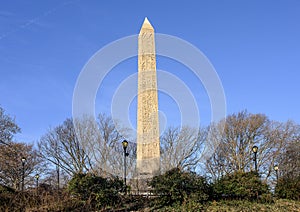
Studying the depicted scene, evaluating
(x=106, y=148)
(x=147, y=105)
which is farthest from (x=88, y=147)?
(x=147, y=105)

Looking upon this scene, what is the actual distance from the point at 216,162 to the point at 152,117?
1552 cm

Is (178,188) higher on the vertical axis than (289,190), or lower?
higher

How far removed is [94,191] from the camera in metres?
13.6

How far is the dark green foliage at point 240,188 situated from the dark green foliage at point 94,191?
4.19 meters

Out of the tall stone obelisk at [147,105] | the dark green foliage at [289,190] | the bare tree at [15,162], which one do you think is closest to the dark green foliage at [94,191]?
the tall stone obelisk at [147,105]

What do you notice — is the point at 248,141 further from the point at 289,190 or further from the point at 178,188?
the point at 178,188

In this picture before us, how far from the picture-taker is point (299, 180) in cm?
1808

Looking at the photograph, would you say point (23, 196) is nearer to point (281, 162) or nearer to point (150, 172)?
point (150, 172)

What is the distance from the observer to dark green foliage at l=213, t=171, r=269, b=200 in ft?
49.8

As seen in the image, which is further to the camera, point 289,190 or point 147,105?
point 147,105

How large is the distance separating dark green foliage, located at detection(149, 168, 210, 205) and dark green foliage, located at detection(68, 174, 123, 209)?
1.60 metres

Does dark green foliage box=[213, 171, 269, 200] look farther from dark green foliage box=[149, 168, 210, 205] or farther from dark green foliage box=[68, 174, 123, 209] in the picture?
dark green foliage box=[68, 174, 123, 209]

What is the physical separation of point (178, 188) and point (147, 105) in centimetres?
552

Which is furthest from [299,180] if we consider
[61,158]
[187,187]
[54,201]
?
[61,158]
